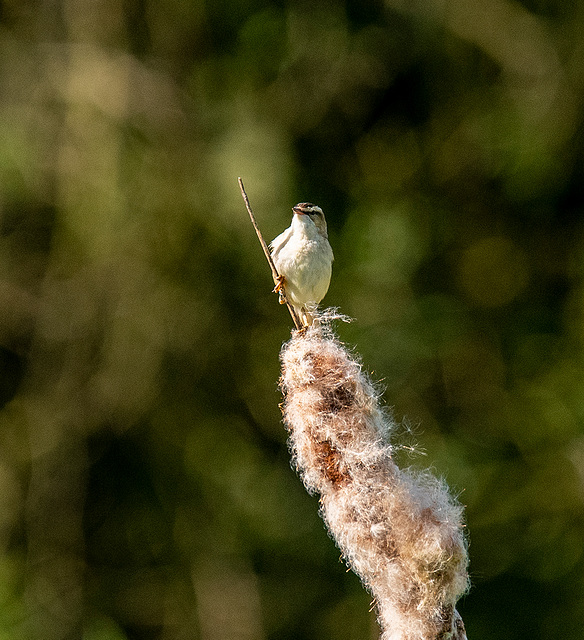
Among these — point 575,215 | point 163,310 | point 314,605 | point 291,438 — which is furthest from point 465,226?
point 291,438

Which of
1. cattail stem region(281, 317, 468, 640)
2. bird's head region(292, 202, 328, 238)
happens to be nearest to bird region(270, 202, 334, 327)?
bird's head region(292, 202, 328, 238)

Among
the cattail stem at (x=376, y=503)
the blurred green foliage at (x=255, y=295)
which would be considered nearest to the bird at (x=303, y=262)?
the cattail stem at (x=376, y=503)

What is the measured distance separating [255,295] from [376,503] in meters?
5.54

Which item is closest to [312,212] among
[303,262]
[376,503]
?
[303,262]

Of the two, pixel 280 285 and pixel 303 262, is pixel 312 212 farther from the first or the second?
pixel 280 285

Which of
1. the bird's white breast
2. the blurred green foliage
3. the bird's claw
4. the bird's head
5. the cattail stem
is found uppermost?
the blurred green foliage

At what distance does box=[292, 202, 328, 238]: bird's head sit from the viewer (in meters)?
4.71

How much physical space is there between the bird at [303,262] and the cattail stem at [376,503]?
1.55 meters

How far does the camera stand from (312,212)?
4.80 meters

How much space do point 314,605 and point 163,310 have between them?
10.6 ft

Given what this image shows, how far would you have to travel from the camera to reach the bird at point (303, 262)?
14.6 feet

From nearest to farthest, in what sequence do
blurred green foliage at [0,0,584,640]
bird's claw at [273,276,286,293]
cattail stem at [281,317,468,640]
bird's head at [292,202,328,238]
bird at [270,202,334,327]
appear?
cattail stem at [281,317,468,640] < bird's claw at [273,276,286,293] < bird at [270,202,334,327] < bird's head at [292,202,328,238] < blurred green foliage at [0,0,584,640]

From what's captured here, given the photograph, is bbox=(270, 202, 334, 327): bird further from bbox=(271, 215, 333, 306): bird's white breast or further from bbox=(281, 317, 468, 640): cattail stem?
bbox=(281, 317, 468, 640): cattail stem

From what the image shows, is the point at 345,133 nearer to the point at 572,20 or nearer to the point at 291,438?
the point at 572,20
